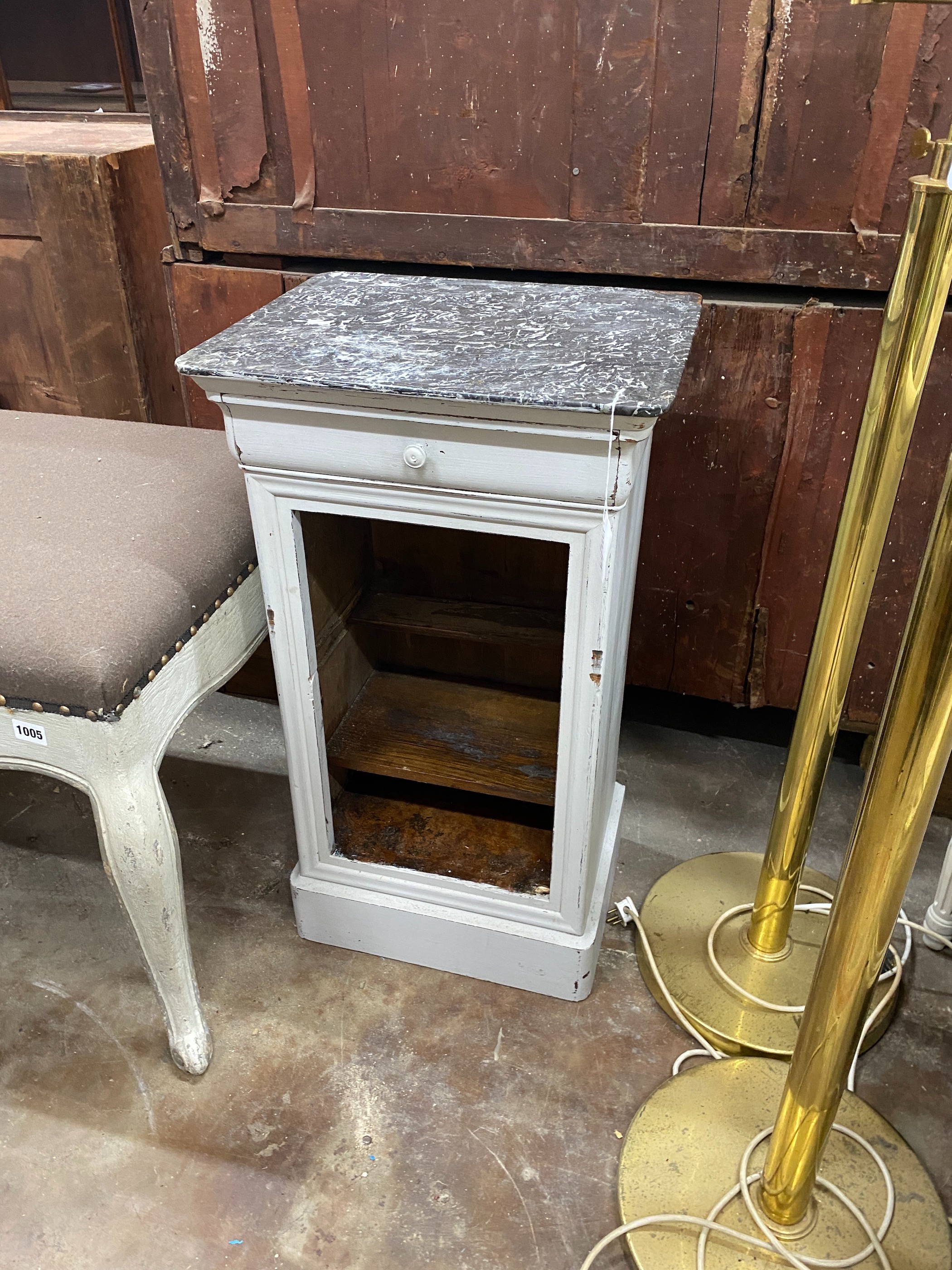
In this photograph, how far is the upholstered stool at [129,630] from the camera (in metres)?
0.93

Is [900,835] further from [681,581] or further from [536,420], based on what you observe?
[681,581]

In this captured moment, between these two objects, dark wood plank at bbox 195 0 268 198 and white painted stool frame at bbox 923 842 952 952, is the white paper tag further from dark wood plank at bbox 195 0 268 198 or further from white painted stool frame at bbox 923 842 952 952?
white painted stool frame at bbox 923 842 952 952

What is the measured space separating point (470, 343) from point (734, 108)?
0.51 m

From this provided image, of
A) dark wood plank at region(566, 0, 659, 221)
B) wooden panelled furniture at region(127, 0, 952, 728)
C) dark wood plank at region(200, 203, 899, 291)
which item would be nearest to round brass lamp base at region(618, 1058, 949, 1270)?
wooden panelled furniture at region(127, 0, 952, 728)

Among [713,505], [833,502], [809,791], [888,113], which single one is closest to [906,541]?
[833,502]

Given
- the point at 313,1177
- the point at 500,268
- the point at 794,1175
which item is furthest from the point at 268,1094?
the point at 500,268

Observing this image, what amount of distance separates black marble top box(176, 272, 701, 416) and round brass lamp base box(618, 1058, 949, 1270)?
828mm

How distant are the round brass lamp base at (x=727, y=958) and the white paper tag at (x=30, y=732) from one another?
2.78 ft

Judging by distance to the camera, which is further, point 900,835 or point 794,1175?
point 794,1175

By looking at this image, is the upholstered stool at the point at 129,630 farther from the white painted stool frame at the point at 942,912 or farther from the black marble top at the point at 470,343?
the white painted stool frame at the point at 942,912

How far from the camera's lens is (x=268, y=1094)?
1.17 m

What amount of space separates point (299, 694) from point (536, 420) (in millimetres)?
480

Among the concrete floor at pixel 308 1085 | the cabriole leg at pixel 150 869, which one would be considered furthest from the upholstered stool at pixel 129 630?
the concrete floor at pixel 308 1085

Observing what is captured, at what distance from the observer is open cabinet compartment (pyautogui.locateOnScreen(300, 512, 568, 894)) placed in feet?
4.31
